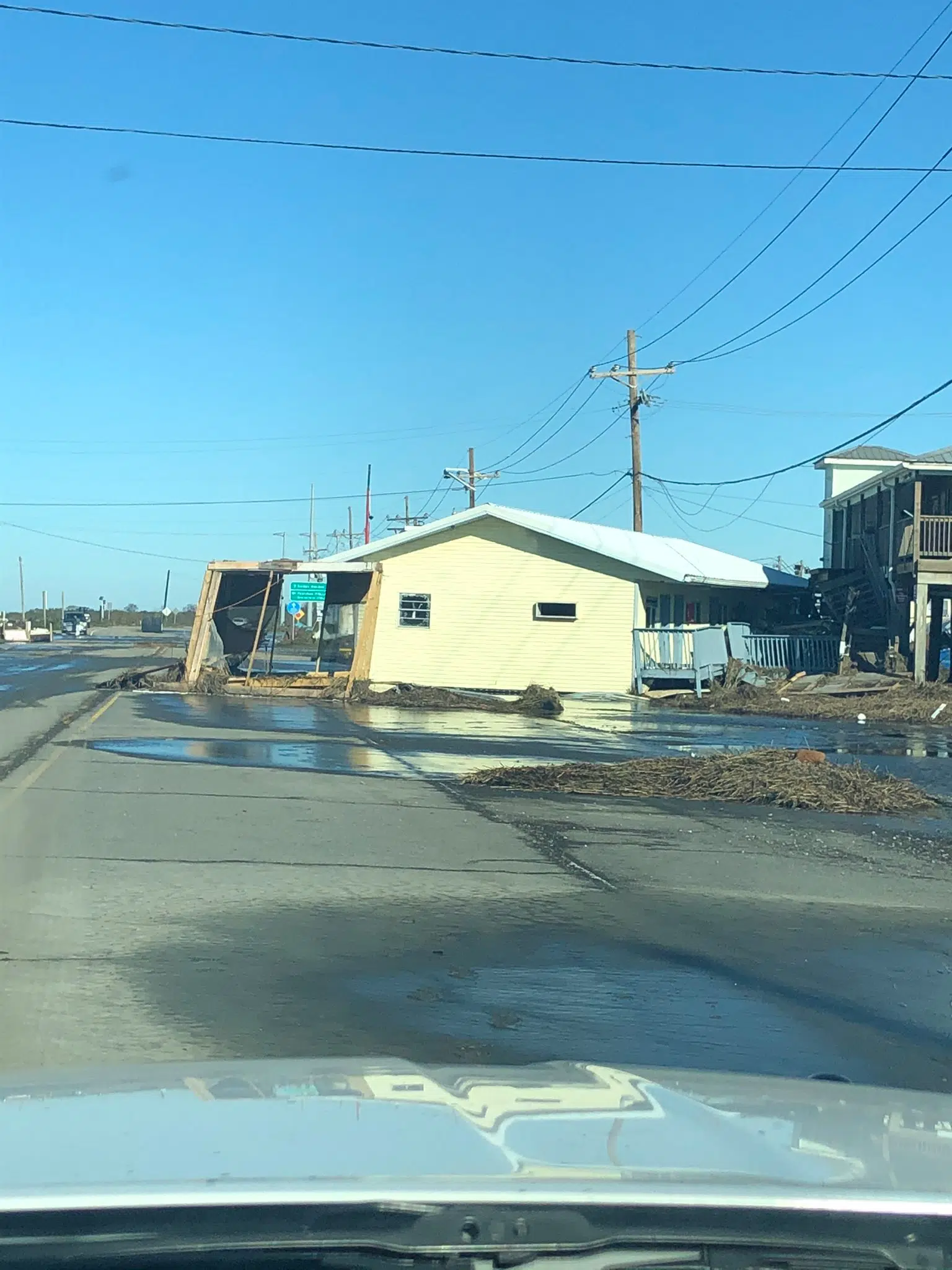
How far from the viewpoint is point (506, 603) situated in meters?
32.3

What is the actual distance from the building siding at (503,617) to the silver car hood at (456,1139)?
93.3ft

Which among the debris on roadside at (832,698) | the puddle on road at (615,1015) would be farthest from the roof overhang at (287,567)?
the puddle on road at (615,1015)

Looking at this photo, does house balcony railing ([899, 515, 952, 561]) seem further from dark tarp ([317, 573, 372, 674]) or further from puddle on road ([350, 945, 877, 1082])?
puddle on road ([350, 945, 877, 1082])

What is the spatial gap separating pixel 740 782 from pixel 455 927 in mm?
7138

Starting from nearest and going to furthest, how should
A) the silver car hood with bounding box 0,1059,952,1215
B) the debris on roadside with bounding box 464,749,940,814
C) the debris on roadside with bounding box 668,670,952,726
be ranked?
the silver car hood with bounding box 0,1059,952,1215
the debris on roadside with bounding box 464,749,940,814
the debris on roadside with bounding box 668,670,952,726

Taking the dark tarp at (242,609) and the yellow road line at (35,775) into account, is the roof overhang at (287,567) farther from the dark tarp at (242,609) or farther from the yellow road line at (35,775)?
the yellow road line at (35,775)

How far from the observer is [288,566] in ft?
97.6

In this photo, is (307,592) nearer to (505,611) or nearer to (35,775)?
(505,611)

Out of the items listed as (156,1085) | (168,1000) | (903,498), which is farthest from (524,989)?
(903,498)

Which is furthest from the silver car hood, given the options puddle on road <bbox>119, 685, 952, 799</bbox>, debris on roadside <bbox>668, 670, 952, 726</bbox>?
debris on roadside <bbox>668, 670, 952, 726</bbox>

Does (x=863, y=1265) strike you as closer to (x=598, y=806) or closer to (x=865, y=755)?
(x=598, y=806)

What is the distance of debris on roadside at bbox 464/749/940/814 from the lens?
1394 centimetres

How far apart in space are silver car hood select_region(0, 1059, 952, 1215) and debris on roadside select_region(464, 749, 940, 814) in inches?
424

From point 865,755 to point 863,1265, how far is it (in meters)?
18.4
